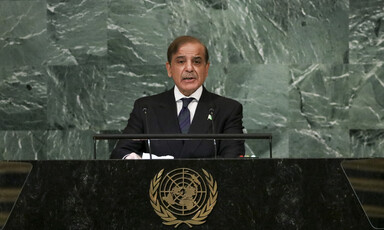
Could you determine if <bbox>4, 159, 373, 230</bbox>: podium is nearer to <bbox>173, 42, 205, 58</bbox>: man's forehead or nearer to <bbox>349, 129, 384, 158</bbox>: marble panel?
<bbox>173, 42, 205, 58</bbox>: man's forehead

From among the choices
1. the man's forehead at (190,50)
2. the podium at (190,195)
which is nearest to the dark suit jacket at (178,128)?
the man's forehead at (190,50)

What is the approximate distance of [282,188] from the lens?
2803 mm

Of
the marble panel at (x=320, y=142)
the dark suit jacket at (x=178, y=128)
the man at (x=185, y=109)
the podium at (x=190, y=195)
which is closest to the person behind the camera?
the podium at (x=190, y=195)

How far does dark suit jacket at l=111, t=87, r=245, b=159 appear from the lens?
373 centimetres

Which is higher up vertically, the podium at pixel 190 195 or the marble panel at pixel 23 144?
the marble panel at pixel 23 144

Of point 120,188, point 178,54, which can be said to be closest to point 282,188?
point 120,188

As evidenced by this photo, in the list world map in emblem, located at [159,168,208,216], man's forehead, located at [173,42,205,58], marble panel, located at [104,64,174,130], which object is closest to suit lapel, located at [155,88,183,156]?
man's forehead, located at [173,42,205,58]

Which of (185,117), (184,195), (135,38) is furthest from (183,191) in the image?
(135,38)

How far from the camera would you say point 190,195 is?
2.81m

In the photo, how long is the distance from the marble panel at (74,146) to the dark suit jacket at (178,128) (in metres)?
1.81

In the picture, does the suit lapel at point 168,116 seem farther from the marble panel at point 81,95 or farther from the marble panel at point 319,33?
the marble panel at point 319,33

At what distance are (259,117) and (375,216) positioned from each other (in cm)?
300

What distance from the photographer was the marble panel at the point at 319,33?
5.78m

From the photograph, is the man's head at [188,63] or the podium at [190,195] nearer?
the podium at [190,195]
